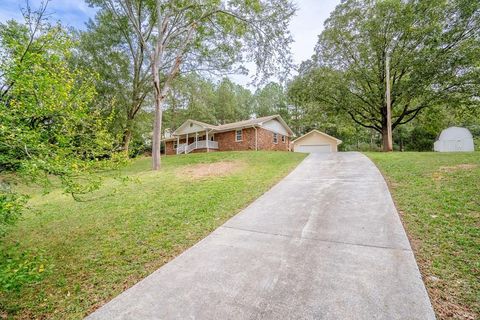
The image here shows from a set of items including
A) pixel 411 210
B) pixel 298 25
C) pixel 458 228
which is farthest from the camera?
pixel 298 25

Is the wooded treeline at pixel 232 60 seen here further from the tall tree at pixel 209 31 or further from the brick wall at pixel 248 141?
the brick wall at pixel 248 141

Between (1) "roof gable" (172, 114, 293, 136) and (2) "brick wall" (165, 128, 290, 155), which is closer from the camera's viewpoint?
(2) "brick wall" (165, 128, 290, 155)

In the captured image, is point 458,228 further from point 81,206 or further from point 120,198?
point 81,206

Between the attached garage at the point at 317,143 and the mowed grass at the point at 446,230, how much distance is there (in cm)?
1720

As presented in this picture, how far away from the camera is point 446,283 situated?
226 centimetres

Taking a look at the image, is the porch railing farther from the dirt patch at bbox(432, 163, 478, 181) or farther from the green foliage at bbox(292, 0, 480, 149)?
the dirt patch at bbox(432, 163, 478, 181)

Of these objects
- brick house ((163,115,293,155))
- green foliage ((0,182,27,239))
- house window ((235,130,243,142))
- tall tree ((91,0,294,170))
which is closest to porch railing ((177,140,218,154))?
brick house ((163,115,293,155))

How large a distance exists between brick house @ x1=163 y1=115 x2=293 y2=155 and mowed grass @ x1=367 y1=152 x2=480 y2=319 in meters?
13.2

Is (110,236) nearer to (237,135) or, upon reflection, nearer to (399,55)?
(237,135)

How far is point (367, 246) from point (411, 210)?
1877 millimetres

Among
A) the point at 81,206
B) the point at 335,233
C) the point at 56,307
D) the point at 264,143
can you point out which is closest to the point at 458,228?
the point at 335,233

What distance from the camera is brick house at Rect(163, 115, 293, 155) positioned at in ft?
62.4

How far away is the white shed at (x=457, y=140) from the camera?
20484 mm

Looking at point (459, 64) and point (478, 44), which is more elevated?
point (478, 44)
